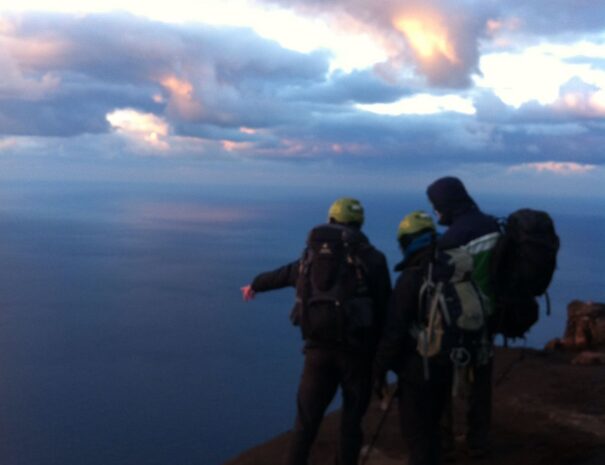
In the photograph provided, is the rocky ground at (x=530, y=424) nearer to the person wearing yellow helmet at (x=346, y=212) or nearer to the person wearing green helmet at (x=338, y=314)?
the person wearing green helmet at (x=338, y=314)

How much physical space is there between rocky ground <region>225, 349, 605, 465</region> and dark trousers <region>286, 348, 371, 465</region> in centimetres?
125

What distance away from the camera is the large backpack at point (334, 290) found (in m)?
5.48

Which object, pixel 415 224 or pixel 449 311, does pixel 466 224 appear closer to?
pixel 415 224

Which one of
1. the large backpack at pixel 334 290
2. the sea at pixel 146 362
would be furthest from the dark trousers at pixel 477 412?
the sea at pixel 146 362

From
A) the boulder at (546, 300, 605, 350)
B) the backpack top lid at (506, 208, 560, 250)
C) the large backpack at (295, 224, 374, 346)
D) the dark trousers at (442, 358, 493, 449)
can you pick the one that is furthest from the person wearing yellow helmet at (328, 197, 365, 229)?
the boulder at (546, 300, 605, 350)

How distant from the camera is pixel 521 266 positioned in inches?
235

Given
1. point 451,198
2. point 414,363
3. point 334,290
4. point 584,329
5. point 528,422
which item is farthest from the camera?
point 584,329

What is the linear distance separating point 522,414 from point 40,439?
79.7 meters

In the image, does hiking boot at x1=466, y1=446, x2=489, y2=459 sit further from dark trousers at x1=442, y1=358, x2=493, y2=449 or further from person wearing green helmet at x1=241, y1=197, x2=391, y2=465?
person wearing green helmet at x1=241, y1=197, x2=391, y2=465

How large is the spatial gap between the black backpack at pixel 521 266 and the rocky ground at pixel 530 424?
1.94 meters

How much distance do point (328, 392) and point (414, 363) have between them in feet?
2.99

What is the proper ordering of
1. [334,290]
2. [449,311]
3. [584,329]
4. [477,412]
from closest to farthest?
[449,311] < [334,290] < [477,412] < [584,329]

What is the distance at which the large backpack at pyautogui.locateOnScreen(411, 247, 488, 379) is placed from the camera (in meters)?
5.05

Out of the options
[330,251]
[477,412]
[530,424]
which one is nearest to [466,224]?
[330,251]
